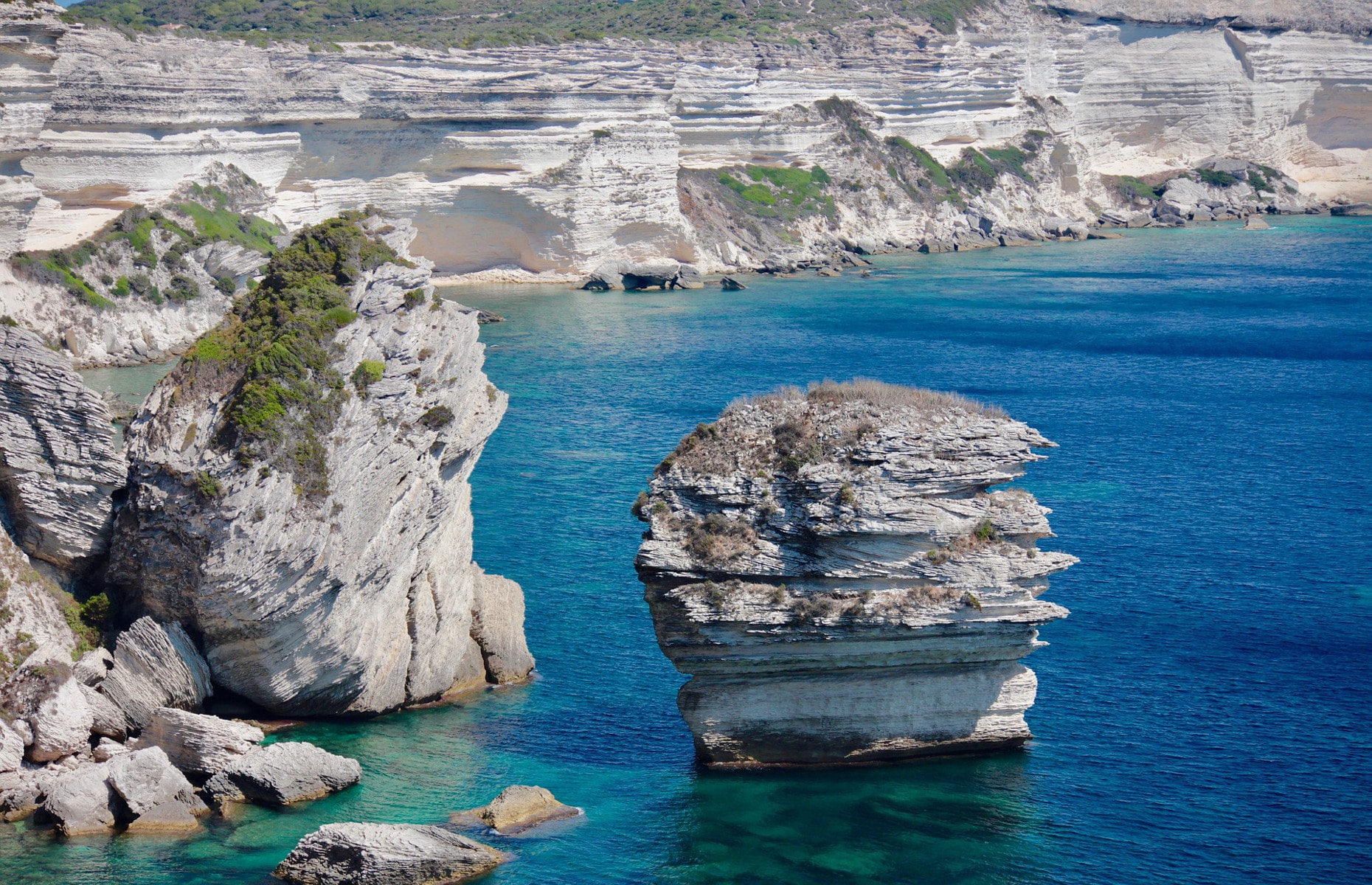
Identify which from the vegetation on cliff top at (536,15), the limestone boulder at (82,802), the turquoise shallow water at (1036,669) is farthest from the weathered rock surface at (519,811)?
the vegetation on cliff top at (536,15)

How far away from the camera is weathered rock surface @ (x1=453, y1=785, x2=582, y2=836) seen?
86.5ft

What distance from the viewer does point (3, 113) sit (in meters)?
53.9

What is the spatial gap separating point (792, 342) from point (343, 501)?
55.2m

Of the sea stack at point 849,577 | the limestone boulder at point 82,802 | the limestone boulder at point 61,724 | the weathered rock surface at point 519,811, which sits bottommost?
the weathered rock surface at point 519,811

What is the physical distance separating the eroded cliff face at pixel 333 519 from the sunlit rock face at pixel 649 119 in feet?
99.6

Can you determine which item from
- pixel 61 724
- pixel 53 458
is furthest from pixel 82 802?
pixel 53 458

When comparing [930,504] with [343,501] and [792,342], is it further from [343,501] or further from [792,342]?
[792,342]

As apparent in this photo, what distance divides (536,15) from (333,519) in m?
159

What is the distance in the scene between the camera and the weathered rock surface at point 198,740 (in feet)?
89.8

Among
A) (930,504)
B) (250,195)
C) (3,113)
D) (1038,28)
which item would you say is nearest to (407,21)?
(1038,28)

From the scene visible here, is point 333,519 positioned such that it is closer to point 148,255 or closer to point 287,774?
point 287,774

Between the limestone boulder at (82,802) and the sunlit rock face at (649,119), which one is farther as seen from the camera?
the sunlit rock face at (649,119)

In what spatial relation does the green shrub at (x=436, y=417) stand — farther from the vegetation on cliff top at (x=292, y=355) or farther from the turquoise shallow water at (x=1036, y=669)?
the turquoise shallow water at (x=1036, y=669)

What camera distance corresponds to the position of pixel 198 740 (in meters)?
27.4
